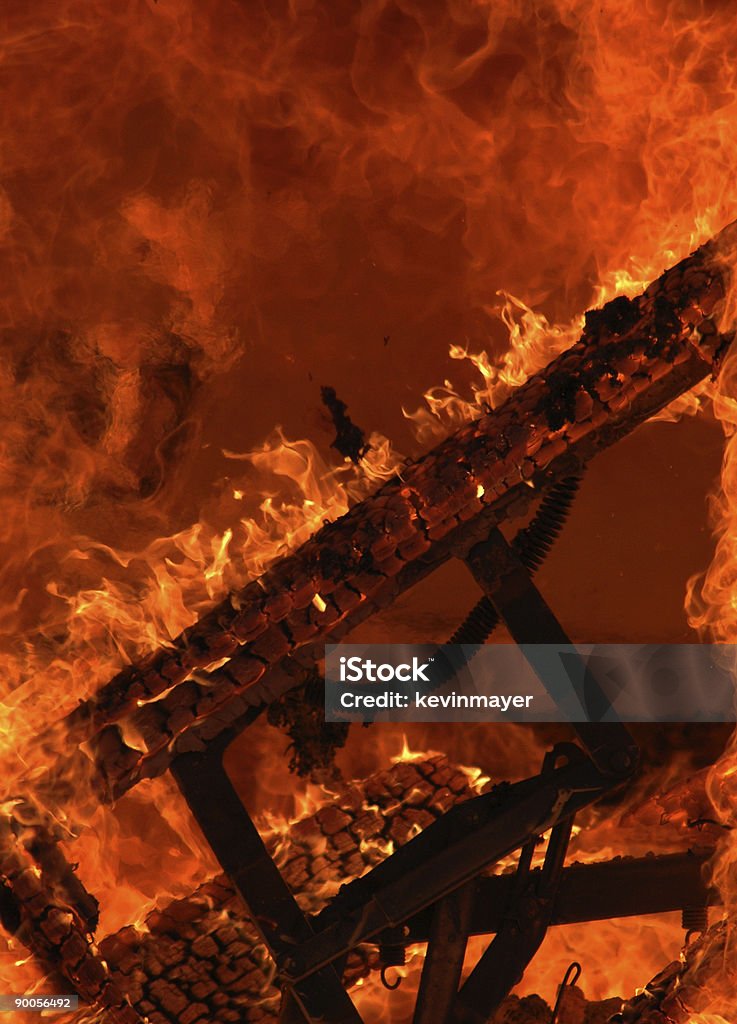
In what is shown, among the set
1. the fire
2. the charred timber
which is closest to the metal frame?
the charred timber

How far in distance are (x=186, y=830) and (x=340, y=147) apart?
14.8ft

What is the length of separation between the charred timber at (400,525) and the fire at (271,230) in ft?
9.39

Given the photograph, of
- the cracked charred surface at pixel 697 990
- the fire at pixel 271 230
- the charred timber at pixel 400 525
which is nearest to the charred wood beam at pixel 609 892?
the cracked charred surface at pixel 697 990

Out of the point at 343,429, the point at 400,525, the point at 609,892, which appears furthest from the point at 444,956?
the point at 343,429

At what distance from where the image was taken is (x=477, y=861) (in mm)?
3584

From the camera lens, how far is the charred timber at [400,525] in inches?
137

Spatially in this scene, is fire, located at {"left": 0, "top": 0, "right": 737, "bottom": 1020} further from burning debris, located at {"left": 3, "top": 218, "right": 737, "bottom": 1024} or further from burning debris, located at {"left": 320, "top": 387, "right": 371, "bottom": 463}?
burning debris, located at {"left": 3, "top": 218, "right": 737, "bottom": 1024}

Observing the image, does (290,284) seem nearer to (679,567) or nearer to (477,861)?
(679,567)

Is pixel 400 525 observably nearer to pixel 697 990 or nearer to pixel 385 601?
pixel 385 601

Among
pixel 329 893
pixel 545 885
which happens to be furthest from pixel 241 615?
pixel 329 893
